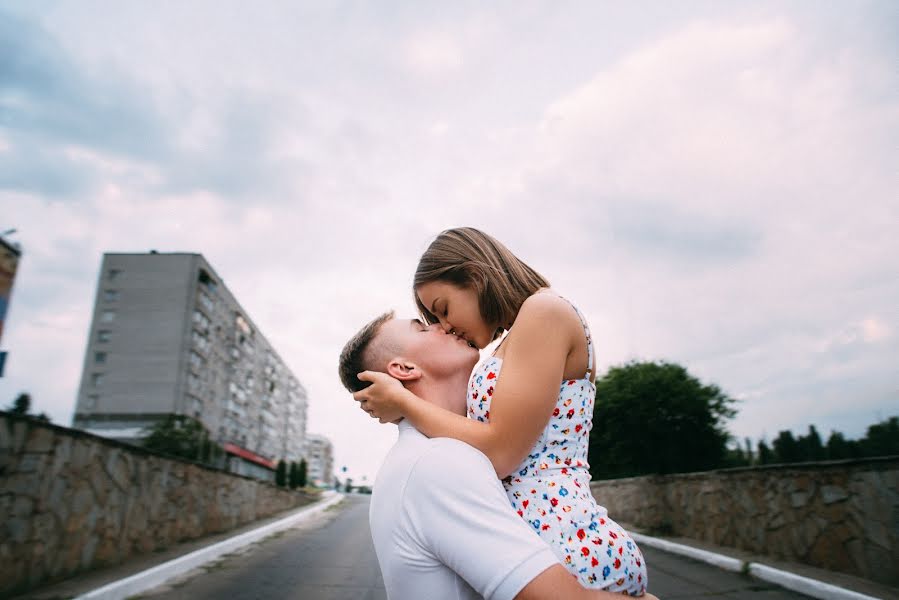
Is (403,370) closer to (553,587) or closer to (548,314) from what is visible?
(548,314)

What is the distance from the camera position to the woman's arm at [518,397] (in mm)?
1447

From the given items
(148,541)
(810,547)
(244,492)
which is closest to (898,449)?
(810,547)

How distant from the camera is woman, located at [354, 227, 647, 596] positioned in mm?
1438

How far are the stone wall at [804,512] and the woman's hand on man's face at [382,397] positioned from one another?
6062 millimetres

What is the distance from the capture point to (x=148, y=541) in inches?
314

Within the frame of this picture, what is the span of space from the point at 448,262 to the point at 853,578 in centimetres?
663

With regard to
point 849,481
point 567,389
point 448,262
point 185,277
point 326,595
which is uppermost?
point 185,277

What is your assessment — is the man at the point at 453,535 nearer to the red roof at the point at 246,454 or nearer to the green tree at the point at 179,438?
the green tree at the point at 179,438

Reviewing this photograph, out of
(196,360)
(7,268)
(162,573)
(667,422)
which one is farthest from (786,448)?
(196,360)

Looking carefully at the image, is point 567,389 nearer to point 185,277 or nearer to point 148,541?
point 148,541

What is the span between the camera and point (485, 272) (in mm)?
1889

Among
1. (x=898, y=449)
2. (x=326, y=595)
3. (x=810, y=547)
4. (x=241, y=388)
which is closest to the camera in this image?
(x=326, y=595)

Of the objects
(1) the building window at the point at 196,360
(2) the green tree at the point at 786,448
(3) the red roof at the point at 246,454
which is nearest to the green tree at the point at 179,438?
(1) the building window at the point at 196,360

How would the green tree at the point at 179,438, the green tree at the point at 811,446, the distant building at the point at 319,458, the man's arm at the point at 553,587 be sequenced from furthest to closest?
the distant building at the point at 319,458
the green tree at the point at 179,438
the green tree at the point at 811,446
the man's arm at the point at 553,587
